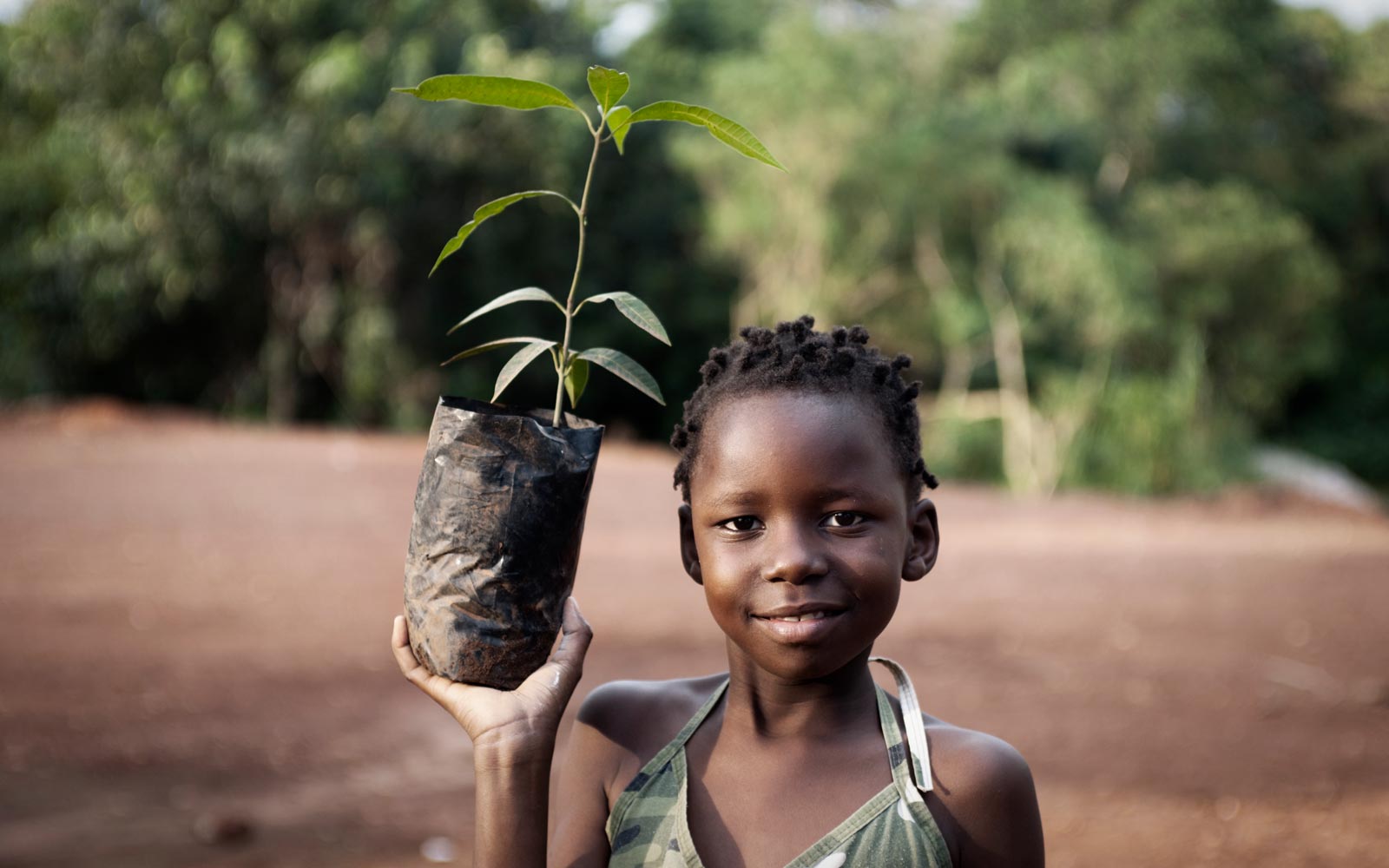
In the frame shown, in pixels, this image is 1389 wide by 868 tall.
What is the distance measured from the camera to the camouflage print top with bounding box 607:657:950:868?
1605 millimetres

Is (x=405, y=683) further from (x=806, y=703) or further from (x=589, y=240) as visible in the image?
(x=589, y=240)

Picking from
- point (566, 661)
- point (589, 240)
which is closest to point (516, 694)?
point (566, 661)

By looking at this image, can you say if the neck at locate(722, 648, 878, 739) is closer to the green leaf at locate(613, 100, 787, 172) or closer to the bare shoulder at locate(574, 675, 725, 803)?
the bare shoulder at locate(574, 675, 725, 803)

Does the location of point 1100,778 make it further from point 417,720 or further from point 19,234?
point 19,234

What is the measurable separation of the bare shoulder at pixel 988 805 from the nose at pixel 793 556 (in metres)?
0.33

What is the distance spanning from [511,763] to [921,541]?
63 cm

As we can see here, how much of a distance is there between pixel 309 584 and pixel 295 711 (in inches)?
107

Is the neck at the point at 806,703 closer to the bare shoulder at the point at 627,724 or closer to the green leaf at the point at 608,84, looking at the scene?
the bare shoulder at the point at 627,724

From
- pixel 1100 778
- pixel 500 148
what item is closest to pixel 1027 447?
pixel 500 148

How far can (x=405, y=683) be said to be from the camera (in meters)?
6.25

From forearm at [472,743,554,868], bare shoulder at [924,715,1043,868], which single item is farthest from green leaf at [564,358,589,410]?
bare shoulder at [924,715,1043,868]

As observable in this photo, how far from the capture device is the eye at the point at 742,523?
166 cm

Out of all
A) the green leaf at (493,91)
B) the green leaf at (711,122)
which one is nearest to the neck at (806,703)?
the green leaf at (711,122)

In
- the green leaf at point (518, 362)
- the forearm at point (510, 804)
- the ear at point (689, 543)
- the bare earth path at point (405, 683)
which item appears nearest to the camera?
the forearm at point (510, 804)
